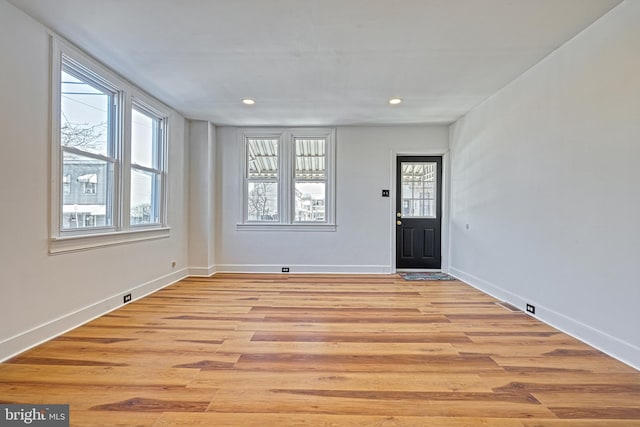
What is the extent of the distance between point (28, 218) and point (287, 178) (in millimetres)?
3497

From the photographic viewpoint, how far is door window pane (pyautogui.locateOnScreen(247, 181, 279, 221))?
5402 mm

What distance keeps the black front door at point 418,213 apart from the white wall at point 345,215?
25 centimetres

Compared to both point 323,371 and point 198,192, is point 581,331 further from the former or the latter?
point 198,192

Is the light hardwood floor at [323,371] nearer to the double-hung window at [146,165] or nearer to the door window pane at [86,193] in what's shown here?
the door window pane at [86,193]

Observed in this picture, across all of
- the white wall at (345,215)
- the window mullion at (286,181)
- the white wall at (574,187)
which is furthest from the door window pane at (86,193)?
the white wall at (574,187)

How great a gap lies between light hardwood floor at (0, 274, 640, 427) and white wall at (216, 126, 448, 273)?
194 centimetres

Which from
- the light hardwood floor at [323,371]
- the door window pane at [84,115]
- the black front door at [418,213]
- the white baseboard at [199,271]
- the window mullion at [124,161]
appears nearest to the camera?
the light hardwood floor at [323,371]

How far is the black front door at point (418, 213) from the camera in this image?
546 centimetres

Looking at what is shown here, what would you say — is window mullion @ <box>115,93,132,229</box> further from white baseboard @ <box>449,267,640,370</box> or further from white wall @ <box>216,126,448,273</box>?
white baseboard @ <box>449,267,640,370</box>

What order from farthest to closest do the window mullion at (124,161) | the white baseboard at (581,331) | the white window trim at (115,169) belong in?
1. the window mullion at (124,161)
2. the white window trim at (115,169)
3. the white baseboard at (581,331)

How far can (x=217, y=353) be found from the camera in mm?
2348

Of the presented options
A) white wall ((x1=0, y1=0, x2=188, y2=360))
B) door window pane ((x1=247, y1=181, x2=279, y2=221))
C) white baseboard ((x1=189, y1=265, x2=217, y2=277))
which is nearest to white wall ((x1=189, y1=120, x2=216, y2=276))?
white baseboard ((x1=189, y1=265, x2=217, y2=277))

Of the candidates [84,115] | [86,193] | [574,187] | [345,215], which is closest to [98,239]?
[86,193]

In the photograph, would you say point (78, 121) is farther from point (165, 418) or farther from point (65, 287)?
point (165, 418)
